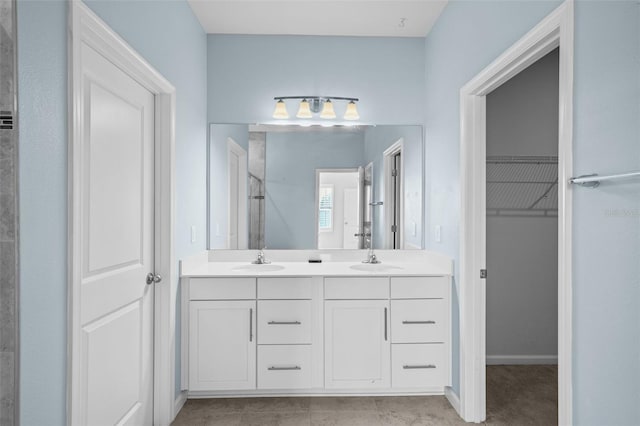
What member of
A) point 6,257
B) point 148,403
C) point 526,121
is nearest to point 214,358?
point 148,403

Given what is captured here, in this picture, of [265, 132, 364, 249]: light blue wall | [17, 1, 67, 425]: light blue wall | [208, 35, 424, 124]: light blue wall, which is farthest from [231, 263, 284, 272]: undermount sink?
[17, 1, 67, 425]: light blue wall

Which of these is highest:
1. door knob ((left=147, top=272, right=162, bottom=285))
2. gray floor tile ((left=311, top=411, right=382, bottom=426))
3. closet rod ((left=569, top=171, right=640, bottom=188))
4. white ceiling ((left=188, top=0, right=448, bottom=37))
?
white ceiling ((left=188, top=0, right=448, bottom=37))

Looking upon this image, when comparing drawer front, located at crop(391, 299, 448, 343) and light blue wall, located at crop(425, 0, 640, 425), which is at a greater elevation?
light blue wall, located at crop(425, 0, 640, 425)

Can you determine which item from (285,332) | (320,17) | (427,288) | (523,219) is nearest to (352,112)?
(320,17)

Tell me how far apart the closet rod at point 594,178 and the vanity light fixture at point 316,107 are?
202cm

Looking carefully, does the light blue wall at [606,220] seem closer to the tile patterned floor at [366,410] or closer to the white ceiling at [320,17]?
the tile patterned floor at [366,410]

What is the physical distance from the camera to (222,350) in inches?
106

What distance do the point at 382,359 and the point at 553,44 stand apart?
1.97 m

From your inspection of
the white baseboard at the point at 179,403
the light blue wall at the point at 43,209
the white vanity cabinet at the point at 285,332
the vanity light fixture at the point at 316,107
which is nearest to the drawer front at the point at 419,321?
the white vanity cabinet at the point at 285,332

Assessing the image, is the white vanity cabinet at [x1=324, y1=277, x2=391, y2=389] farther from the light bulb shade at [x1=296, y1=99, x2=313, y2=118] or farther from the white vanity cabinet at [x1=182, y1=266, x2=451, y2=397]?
the light bulb shade at [x1=296, y1=99, x2=313, y2=118]

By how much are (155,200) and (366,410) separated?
178 cm

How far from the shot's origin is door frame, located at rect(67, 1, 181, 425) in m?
1.42

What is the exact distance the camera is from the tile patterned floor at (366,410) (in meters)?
2.50

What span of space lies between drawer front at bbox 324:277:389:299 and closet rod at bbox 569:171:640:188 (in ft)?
4.76
